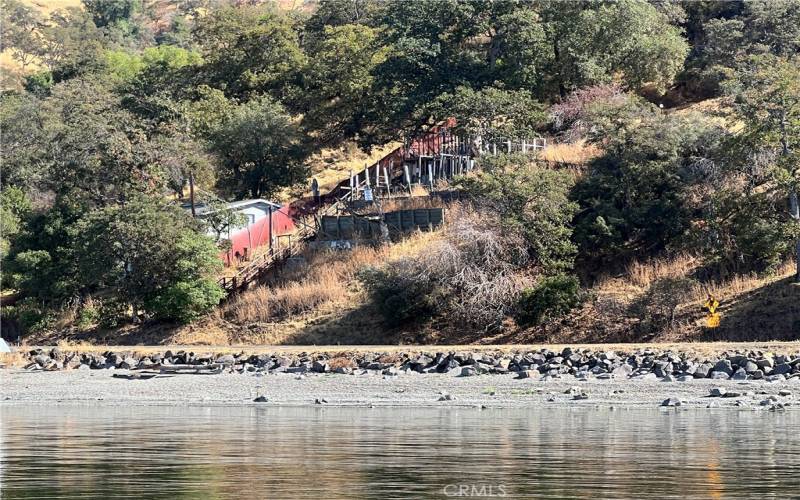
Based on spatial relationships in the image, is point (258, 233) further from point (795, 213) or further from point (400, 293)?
point (795, 213)

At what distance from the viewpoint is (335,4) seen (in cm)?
9656

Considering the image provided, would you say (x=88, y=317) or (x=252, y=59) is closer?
(x=88, y=317)

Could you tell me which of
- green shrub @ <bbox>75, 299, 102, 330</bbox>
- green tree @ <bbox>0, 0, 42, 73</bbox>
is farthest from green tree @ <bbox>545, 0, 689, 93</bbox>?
green tree @ <bbox>0, 0, 42, 73</bbox>

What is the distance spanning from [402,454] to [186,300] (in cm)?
3057

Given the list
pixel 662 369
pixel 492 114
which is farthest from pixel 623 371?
pixel 492 114

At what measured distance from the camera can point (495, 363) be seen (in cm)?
3728

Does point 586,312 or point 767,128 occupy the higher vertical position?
point 767,128

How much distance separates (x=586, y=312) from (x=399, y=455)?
24735mm

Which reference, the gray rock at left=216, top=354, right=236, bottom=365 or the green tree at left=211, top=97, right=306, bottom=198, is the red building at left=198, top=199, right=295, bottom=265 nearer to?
the green tree at left=211, top=97, right=306, bottom=198

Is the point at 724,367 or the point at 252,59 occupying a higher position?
the point at 252,59

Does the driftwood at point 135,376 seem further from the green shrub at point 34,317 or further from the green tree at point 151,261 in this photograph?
the green shrub at point 34,317

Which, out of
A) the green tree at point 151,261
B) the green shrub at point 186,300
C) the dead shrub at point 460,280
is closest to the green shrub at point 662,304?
the dead shrub at point 460,280

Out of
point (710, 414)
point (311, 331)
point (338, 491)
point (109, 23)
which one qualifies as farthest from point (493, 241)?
point (109, 23)

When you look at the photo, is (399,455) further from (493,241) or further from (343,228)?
(343,228)
